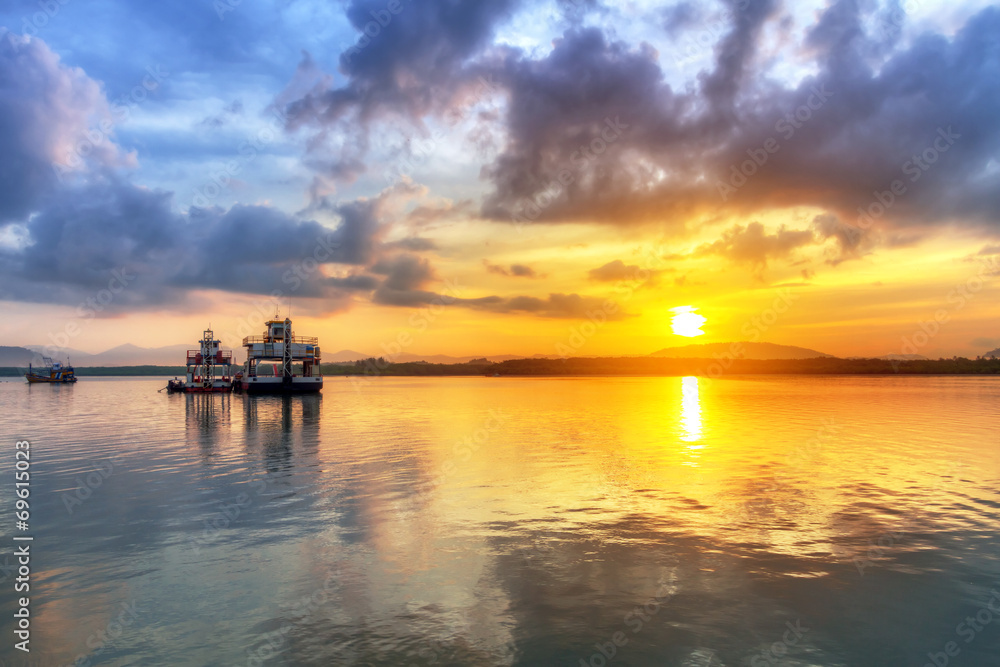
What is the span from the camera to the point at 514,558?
41.6ft

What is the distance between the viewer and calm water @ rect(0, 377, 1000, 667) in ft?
29.1

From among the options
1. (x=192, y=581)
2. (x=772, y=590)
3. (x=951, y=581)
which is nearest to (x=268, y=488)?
(x=192, y=581)

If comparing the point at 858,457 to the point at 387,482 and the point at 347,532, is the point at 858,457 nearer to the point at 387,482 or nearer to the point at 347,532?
the point at 387,482

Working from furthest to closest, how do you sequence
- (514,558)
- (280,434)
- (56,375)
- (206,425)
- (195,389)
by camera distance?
(56,375), (195,389), (206,425), (280,434), (514,558)

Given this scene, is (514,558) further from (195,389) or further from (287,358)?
(195,389)

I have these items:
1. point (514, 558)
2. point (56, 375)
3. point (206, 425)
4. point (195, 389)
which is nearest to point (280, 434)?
point (206, 425)

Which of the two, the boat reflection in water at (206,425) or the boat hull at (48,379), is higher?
the boat hull at (48,379)

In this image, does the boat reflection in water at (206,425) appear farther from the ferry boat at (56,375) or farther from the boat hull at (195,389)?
the ferry boat at (56,375)

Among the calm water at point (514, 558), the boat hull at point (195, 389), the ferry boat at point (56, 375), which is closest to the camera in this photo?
the calm water at point (514, 558)

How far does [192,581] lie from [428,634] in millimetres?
5756

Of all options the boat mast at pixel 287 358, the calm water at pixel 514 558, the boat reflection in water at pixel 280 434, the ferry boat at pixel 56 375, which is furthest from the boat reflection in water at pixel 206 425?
the ferry boat at pixel 56 375

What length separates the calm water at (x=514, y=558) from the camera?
8859mm

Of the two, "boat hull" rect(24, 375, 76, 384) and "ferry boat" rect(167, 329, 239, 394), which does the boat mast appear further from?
"boat hull" rect(24, 375, 76, 384)

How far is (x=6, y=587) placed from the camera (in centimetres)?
1130
